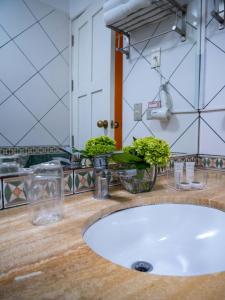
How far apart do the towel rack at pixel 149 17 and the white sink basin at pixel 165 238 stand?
34.8 inches

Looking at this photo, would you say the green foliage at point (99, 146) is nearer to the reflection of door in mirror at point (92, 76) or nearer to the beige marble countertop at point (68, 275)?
the reflection of door in mirror at point (92, 76)

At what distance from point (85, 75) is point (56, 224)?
71 cm

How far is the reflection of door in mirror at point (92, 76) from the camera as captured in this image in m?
0.97

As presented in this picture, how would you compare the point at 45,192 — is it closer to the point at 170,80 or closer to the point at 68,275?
the point at 68,275

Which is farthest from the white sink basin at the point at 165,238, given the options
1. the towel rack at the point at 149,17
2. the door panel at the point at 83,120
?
the towel rack at the point at 149,17

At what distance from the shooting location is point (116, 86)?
3.79 ft

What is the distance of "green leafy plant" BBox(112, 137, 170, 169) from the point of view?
32.5 inches

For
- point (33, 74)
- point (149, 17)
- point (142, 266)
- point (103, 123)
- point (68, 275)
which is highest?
point (149, 17)

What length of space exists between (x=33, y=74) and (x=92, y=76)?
29 centimetres

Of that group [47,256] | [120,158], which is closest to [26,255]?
[47,256]

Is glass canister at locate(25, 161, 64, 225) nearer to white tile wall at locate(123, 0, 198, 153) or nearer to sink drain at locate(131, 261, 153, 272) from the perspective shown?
sink drain at locate(131, 261, 153, 272)

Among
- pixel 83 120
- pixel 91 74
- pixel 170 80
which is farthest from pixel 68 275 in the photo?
pixel 170 80

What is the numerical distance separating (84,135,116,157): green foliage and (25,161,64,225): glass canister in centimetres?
22

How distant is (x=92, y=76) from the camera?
1051 millimetres
